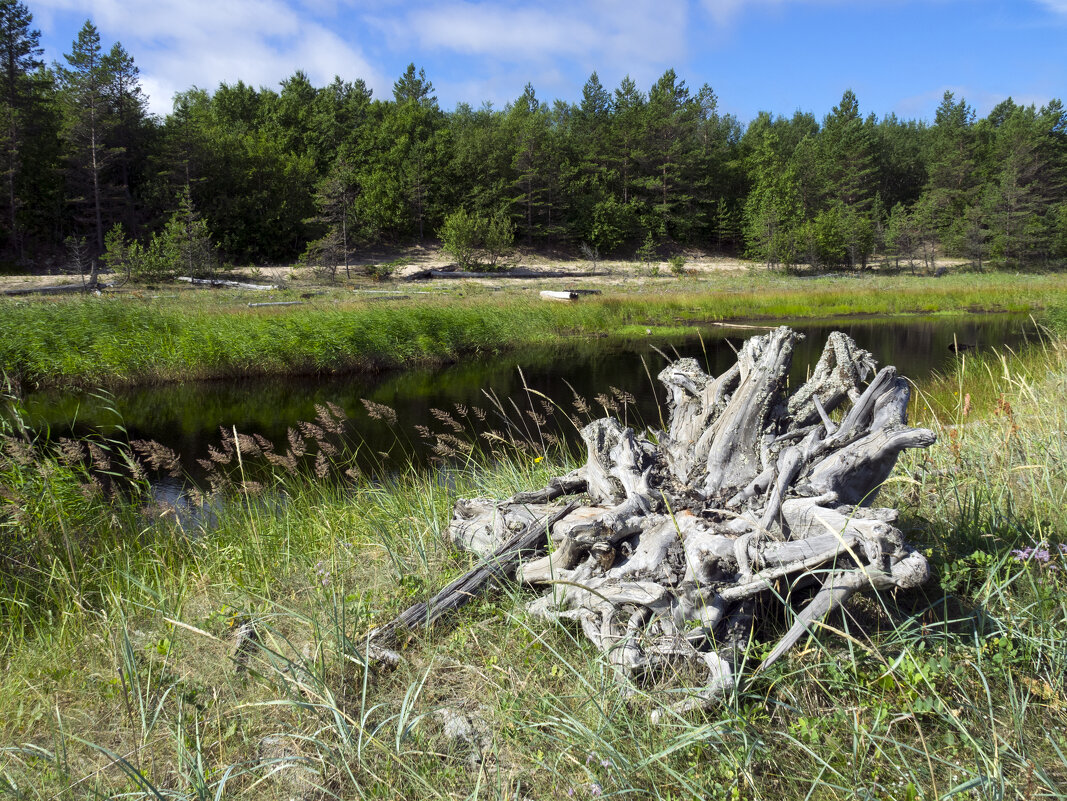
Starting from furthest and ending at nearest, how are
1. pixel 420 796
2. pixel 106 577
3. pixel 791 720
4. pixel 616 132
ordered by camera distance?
pixel 616 132, pixel 106 577, pixel 791 720, pixel 420 796

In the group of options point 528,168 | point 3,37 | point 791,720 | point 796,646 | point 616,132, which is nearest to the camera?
point 791,720

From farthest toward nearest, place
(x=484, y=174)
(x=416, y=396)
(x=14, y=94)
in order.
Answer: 1. (x=484, y=174)
2. (x=14, y=94)
3. (x=416, y=396)

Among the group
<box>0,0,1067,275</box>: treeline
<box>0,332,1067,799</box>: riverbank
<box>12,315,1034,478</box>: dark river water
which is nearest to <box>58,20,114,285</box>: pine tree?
<box>0,0,1067,275</box>: treeline

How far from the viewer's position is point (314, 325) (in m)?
16.9

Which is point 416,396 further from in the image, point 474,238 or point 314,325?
point 474,238

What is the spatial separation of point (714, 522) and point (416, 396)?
459 inches

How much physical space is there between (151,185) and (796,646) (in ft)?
159

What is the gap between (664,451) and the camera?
138 inches

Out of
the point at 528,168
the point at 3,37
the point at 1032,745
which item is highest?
the point at 3,37

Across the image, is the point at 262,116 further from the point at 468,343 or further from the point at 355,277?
the point at 468,343

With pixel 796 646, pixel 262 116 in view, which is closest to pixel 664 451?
pixel 796 646

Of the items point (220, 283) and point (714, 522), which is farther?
point (220, 283)

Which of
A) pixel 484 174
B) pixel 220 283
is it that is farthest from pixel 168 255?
pixel 484 174

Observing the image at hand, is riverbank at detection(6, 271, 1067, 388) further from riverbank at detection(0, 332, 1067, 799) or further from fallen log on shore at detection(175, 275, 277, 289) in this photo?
riverbank at detection(0, 332, 1067, 799)
